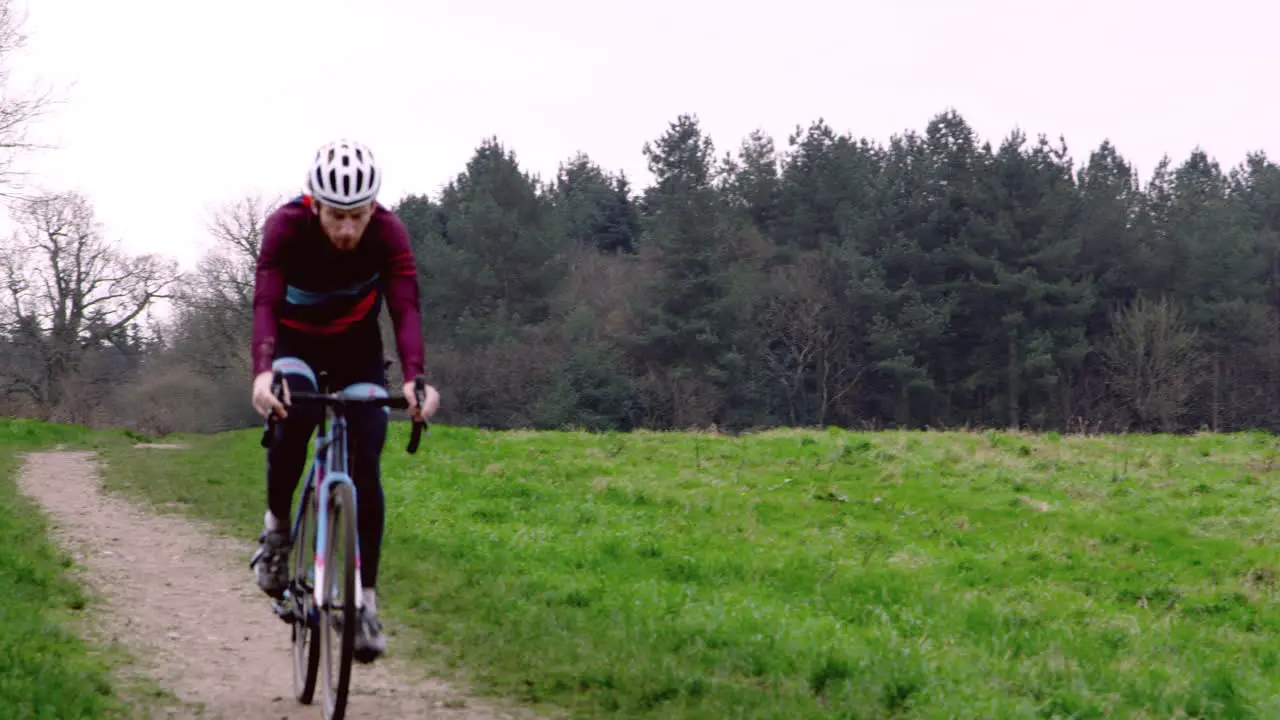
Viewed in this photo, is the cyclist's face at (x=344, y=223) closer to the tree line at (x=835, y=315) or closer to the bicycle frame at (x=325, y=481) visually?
the bicycle frame at (x=325, y=481)

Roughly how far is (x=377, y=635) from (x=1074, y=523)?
10104mm

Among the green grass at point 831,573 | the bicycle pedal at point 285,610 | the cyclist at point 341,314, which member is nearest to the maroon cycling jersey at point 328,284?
the cyclist at point 341,314

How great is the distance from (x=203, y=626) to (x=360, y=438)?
10.2 ft

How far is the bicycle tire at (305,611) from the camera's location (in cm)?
526

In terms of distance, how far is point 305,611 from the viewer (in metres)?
5.32

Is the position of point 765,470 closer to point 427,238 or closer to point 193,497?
point 193,497

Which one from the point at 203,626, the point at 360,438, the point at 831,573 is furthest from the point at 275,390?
the point at 831,573

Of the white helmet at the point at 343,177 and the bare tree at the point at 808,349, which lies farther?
the bare tree at the point at 808,349

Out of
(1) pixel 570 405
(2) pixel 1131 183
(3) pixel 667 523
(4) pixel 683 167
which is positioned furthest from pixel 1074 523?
(2) pixel 1131 183

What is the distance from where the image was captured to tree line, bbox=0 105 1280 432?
56875 millimetres

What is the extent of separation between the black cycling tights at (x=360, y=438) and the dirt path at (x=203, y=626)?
97cm

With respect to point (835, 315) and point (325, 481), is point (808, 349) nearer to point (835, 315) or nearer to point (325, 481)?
point (835, 315)

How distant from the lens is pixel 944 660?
6.97m

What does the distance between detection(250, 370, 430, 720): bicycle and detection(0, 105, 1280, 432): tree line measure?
50217 millimetres
